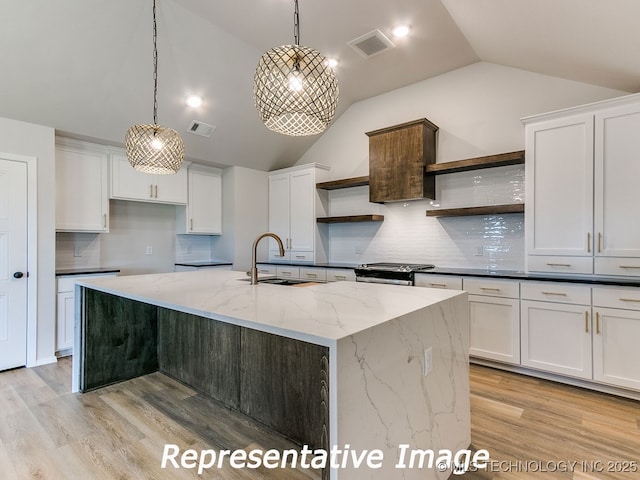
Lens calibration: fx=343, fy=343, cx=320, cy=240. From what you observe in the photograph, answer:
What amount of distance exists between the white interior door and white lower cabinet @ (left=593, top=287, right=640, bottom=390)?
514cm

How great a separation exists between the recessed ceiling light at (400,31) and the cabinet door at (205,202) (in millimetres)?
3196

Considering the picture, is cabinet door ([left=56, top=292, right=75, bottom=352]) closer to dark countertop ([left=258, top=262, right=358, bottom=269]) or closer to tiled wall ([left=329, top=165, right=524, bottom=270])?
dark countertop ([left=258, top=262, right=358, bottom=269])

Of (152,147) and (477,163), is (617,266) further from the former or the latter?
(152,147)

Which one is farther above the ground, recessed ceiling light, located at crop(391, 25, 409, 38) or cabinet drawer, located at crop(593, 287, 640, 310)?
recessed ceiling light, located at crop(391, 25, 409, 38)

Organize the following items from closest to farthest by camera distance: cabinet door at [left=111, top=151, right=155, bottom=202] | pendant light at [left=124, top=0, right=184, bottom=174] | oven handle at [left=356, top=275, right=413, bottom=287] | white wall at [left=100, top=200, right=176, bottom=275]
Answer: pendant light at [left=124, top=0, right=184, bottom=174], oven handle at [left=356, top=275, right=413, bottom=287], cabinet door at [left=111, top=151, right=155, bottom=202], white wall at [left=100, top=200, right=176, bottom=275]

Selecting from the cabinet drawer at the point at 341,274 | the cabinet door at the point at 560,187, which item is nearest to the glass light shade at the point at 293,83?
the cabinet door at the point at 560,187

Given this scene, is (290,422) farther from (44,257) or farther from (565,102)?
(565,102)

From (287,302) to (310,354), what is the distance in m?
0.50

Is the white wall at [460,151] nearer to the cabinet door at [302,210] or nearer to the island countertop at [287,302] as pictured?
the cabinet door at [302,210]

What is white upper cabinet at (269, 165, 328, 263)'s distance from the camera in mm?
5012

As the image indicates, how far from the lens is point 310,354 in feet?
6.60

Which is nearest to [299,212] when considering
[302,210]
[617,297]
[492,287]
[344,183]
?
[302,210]

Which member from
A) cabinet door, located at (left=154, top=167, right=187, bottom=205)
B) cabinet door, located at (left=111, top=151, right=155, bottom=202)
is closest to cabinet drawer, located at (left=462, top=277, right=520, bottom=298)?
cabinet door, located at (left=154, top=167, right=187, bottom=205)

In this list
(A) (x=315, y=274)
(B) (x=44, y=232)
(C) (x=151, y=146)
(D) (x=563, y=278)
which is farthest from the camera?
(A) (x=315, y=274)
